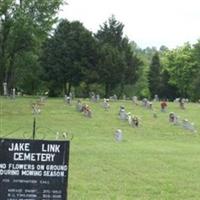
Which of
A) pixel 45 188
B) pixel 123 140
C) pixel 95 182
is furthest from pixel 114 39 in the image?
pixel 45 188

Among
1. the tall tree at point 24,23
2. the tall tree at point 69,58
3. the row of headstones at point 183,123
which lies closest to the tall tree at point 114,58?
the tall tree at point 69,58

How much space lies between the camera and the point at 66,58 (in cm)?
7100

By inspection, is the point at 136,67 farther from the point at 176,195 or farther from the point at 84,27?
the point at 176,195

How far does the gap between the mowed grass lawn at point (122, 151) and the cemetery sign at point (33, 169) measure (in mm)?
4011

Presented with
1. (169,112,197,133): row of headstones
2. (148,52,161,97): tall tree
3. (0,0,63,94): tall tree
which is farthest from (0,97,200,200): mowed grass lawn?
(148,52,161,97): tall tree

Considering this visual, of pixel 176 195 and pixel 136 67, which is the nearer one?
pixel 176 195

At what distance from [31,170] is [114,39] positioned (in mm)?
77344

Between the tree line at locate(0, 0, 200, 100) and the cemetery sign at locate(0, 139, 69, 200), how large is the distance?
53.3m

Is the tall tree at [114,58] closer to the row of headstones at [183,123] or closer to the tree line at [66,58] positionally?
the tree line at [66,58]

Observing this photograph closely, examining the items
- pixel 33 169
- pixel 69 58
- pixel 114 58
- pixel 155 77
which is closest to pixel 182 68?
pixel 155 77

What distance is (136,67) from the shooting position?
82.6 m

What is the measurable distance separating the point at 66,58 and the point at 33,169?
6269 cm

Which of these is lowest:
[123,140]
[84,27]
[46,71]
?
[123,140]

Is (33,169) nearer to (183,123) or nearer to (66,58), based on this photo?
(183,123)
